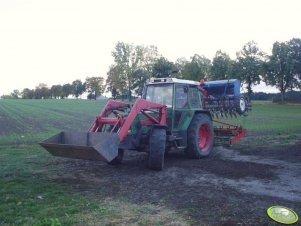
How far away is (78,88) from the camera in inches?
5044

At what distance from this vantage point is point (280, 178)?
847 centimetres

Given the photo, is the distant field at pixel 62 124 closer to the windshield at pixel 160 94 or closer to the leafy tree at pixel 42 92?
the windshield at pixel 160 94

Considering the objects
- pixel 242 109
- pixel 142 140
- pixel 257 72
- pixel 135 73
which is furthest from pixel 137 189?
pixel 135 73

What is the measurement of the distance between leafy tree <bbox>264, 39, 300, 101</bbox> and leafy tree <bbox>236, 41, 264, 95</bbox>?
179cm

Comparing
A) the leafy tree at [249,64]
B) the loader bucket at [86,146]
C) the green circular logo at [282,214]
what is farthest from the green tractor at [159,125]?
the leafy tree at [249,64]

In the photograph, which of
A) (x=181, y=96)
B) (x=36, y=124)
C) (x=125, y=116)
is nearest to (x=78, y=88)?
(x=36, y=124)

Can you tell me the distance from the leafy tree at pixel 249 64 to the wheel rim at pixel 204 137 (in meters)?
46.1

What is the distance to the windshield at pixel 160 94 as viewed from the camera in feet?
35.0

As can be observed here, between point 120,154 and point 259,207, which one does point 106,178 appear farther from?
point 259,207

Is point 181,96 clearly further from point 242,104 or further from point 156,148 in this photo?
point 242,104

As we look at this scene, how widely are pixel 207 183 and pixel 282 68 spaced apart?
51812 millimetres

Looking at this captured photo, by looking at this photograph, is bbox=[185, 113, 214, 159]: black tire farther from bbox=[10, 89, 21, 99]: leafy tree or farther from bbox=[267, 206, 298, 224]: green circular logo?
bbox=[10, 89, 21, 99]: leafy tree

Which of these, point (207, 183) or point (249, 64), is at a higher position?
point (249, 64)

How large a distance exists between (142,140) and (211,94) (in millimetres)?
4435
